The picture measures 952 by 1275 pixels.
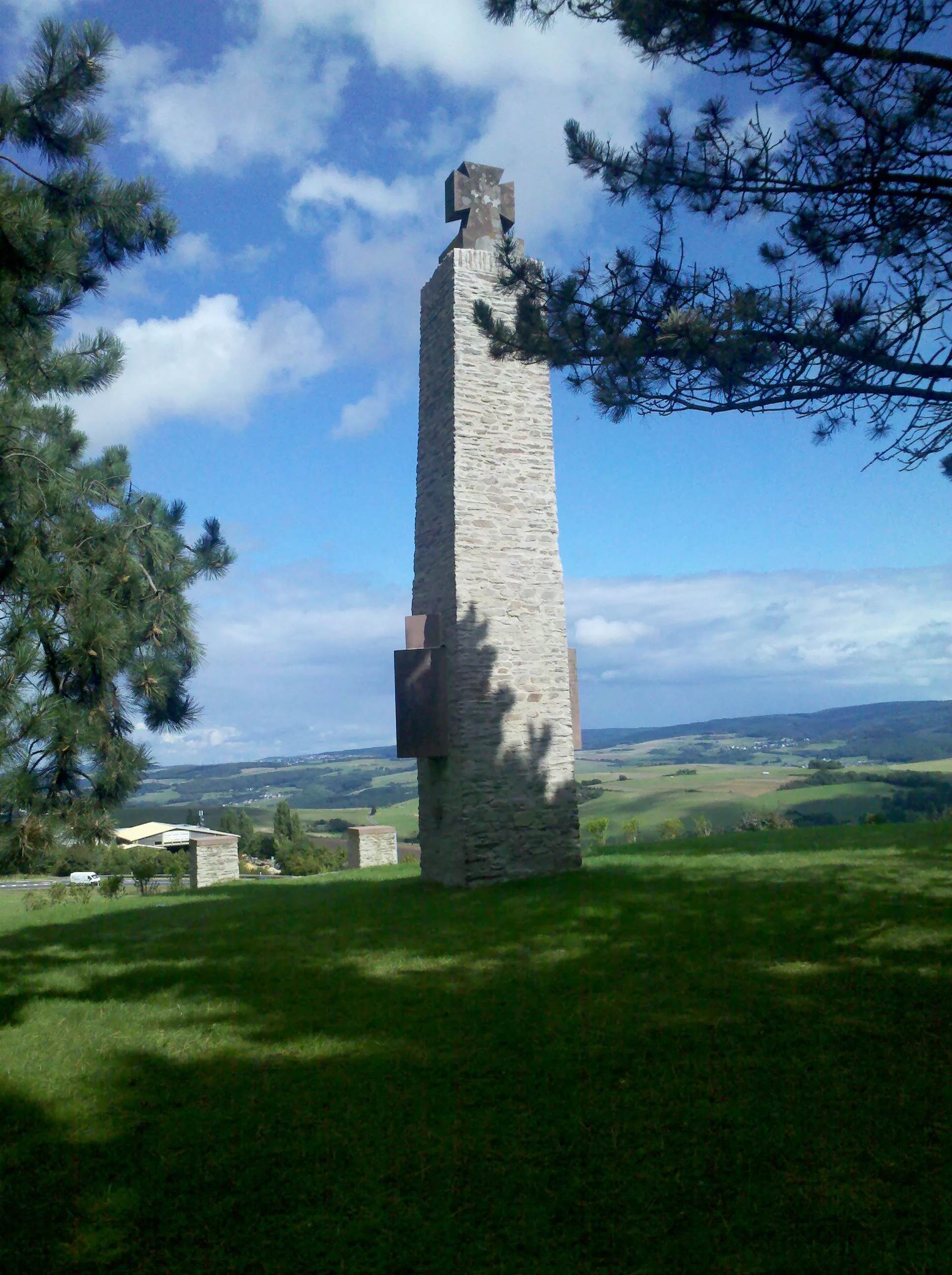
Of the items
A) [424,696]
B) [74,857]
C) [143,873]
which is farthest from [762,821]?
[74,857]

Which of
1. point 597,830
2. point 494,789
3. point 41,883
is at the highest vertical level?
point 494,789

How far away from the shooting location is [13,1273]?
3225mm

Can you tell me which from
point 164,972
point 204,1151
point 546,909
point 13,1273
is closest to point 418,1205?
point 204,1151

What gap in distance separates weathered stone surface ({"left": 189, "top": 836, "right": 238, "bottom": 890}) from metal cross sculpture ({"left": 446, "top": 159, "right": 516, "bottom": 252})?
1096 cm

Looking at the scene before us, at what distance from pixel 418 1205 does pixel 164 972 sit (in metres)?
4.50

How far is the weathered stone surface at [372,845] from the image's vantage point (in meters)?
17.2

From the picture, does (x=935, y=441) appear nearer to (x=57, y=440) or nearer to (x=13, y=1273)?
(x=13, y=1273)

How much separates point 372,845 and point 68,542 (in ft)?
37.8

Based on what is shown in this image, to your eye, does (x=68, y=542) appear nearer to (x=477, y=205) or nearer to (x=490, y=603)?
(x=490, y=603)

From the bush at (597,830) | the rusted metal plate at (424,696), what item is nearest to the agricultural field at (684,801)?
the bush at (597,830)

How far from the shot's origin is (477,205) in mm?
12008

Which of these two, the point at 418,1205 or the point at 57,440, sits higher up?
the point at 57,440

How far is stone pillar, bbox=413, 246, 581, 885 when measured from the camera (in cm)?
1082

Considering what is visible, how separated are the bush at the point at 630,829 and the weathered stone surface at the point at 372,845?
4.69m
